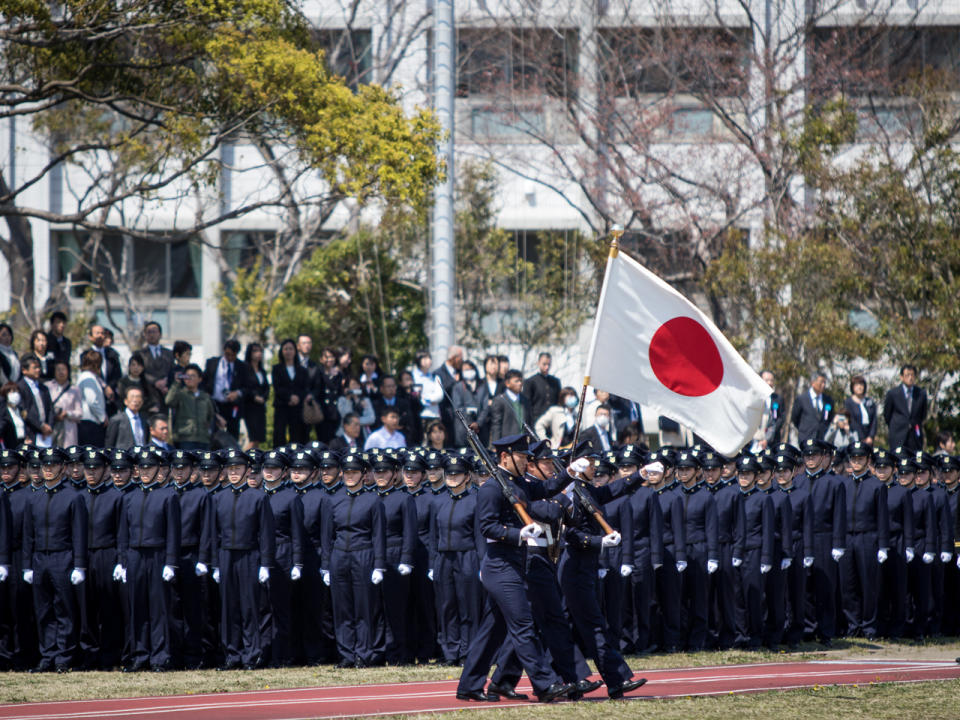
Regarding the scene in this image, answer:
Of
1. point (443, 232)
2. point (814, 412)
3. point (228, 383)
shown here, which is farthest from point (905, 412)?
point (228, 383)

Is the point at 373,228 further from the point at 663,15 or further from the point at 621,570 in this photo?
the point at 621,570

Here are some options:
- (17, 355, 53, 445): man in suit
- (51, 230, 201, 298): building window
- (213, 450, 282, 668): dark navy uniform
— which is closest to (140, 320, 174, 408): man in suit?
(17, 355, 53, 445): man in suit

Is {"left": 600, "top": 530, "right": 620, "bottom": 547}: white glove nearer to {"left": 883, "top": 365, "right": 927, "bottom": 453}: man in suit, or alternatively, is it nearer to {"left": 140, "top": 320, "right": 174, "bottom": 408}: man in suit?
{"left": 140, "top": 320, "right": 174, "bottom": 408}: man in suit

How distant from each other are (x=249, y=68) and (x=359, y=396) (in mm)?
4272

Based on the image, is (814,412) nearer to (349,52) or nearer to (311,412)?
(311,412)

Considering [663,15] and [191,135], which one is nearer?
[191,135]

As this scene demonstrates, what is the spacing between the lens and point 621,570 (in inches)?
523

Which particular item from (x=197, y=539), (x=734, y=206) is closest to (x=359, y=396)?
(x=197, y=539)

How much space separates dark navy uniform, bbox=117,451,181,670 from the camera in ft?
41.1

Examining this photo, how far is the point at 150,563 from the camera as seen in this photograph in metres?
12.7

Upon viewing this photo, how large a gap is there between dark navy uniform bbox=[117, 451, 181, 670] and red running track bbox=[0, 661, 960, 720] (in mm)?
1800

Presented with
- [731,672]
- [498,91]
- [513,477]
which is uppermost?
[498,91]

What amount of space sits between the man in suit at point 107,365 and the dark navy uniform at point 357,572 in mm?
4178

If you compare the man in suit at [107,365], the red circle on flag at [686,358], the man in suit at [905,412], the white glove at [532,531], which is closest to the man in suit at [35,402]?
the man in suit at [107,365]
